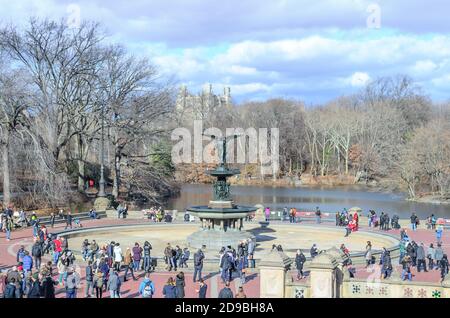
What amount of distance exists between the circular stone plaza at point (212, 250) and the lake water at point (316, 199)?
66.9ft

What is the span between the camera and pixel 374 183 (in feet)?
315

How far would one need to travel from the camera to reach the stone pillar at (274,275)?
19.4 metres

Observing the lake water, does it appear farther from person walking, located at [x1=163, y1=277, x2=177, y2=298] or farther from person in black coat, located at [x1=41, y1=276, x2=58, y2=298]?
person in black coat, located at [x1=41, y1=276, x2=58, y2=298]

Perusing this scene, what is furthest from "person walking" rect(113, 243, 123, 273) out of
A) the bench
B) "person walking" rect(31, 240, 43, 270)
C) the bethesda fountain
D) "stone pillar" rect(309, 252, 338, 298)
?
the bench

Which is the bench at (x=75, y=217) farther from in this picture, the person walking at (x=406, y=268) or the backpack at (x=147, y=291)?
the backpack at (x=147, y=291)

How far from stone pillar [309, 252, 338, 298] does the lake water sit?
40.7m

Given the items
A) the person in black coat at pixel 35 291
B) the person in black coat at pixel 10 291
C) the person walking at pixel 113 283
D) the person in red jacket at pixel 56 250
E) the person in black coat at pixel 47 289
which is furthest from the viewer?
the person in red jacket at pixel 56 250

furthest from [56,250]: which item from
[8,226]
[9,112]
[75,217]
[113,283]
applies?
[9,112]

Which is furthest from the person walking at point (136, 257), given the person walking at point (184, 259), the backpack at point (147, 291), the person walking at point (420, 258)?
the person walking at point (420, 258)

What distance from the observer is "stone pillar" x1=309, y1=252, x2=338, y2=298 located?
19047 millimetres

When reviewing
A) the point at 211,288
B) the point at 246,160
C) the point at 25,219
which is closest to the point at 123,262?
the point at 211,288

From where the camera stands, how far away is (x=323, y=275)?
19125 mm

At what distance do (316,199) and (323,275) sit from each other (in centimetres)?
5829

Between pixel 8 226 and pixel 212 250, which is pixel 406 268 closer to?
pixel 212 250
